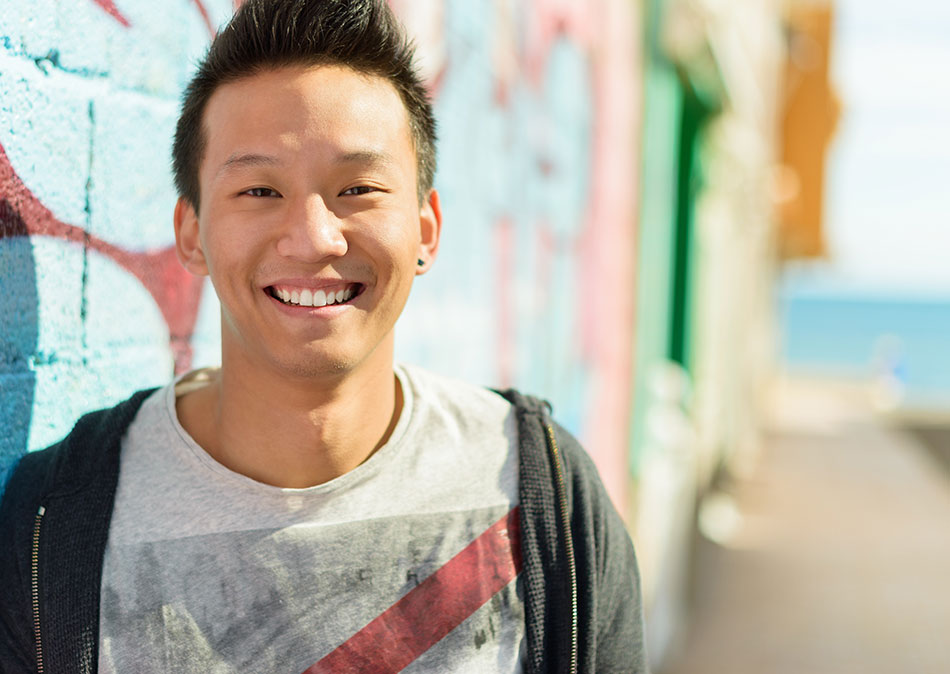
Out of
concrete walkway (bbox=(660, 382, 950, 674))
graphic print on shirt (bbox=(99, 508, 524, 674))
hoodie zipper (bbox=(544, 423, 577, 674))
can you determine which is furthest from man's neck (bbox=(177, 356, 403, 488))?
concrete walkway (bbox=(660, 382, 950, 674))

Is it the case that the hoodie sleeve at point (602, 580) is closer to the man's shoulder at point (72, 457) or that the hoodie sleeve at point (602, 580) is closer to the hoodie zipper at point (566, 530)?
the hoodie zipper at point (566, 530)

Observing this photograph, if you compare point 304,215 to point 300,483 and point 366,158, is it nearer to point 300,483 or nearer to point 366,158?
point 366,158

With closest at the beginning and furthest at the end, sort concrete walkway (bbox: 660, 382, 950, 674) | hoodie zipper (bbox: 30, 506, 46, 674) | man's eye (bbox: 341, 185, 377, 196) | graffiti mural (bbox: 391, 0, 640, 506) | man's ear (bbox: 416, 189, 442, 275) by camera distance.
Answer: hoodie zipper (bbox: 30, 506, 46, 674), man's eye (bbox: 341, 185, 377, 196), man's ear (bbox: 416, 189, 442, 275), graffiti mural (bbox: 391, 0, 640, 506), concrete walkway (bbox: 660, 382, 950, 674)

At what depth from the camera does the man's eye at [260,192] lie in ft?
4.60

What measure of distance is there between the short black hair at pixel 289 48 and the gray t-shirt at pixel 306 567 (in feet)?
1.40

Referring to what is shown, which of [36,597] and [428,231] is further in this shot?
[428,231]

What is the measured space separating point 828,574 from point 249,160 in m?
7.70

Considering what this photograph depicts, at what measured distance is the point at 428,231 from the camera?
1651mm

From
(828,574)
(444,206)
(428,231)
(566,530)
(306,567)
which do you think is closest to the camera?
(306,567)

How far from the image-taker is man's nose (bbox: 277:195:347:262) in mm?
1367

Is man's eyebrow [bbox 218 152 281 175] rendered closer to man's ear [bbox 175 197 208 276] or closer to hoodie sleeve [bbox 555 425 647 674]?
man's ear [bbox 175 197 208 276]

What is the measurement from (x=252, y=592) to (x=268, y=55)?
31.9 inches

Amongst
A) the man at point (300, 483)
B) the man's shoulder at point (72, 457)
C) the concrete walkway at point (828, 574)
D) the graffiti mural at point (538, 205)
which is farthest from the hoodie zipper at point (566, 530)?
the concrete walkway at point (828, 574)

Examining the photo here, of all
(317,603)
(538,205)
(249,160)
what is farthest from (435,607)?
(538,205)
